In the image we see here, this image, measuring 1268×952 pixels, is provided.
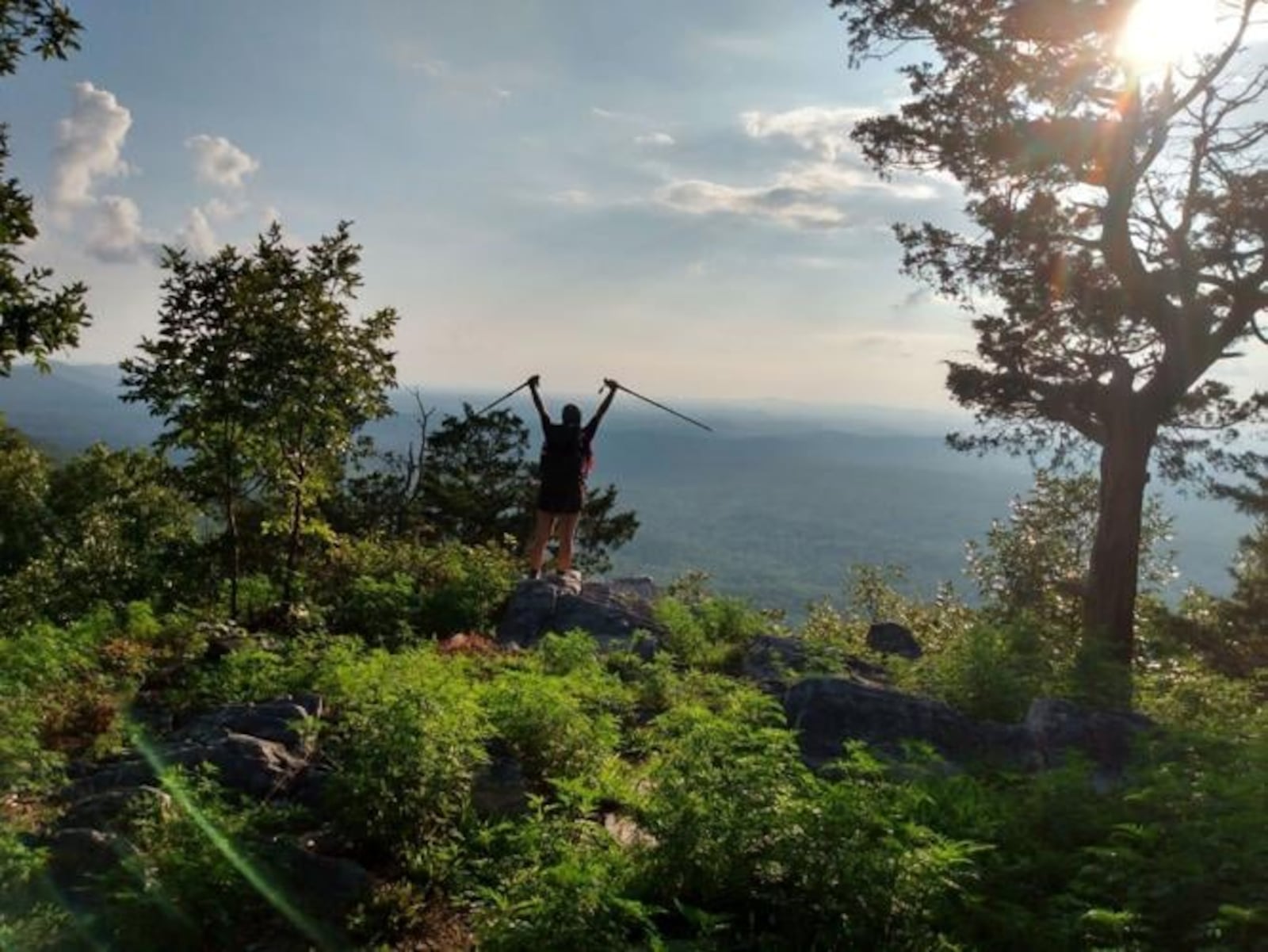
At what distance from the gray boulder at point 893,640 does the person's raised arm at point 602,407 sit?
5.80 m

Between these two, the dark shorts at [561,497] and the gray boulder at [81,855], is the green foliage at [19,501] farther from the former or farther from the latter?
the gray boulder at [81,855]

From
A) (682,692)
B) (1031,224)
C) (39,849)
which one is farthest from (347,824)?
(1031,224)

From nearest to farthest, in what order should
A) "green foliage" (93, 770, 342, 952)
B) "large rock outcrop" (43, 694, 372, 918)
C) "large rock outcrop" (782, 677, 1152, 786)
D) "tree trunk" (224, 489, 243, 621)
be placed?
"green foliage" (93, 770, 342, 952) → "large rock outcrop" (43, 694, 372, 918) → "large rock outcrop" (782, 677, 1152, 786) → "tree trunk" (224, 489, 243, 621)

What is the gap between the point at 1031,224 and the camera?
15.9m

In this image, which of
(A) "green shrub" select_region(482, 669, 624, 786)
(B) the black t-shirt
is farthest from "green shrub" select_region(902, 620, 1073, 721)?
(B) the black t-shirt

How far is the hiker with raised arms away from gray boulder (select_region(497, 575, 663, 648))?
867mm

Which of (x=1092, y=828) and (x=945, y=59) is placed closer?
(x=1092, y=828)

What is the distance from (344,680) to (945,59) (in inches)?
556

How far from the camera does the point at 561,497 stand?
1452cm

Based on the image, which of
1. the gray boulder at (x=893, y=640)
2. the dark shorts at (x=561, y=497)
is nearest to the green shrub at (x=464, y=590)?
the dark shorts at (x=561, y=497)

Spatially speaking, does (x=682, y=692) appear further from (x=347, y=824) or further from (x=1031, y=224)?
(x=1031, y=224)

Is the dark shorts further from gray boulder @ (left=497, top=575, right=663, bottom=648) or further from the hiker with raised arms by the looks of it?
gray boulder @ (left=497, top=575, right=663, bottom=648)

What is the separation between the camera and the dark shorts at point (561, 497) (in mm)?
14492

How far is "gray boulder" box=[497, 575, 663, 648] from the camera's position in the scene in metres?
13.0
